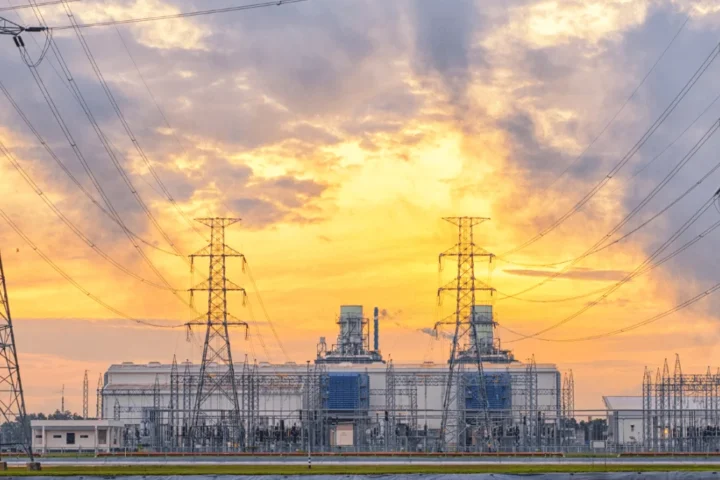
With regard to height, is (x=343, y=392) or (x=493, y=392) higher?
(x=343, y=392)

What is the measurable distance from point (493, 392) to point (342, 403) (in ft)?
47.2

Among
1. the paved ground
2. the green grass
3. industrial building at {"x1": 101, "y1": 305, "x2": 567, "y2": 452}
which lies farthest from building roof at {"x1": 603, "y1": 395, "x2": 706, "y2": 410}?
the green grass

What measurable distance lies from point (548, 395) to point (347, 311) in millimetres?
30370

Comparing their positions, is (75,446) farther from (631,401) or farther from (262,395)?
(631,401)

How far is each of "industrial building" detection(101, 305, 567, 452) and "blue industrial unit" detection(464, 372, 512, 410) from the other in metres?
0.09

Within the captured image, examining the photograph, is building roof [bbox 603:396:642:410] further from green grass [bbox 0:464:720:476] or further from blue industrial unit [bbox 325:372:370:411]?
green grass [bbox 0:464:720:476]

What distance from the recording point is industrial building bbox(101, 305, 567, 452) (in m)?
92.7

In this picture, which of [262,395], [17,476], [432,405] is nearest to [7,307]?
[17,476]

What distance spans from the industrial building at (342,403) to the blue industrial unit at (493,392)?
3.7 inches

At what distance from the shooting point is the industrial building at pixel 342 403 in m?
92.7

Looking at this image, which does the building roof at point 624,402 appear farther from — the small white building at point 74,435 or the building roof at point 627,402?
the small white building at point 74,435

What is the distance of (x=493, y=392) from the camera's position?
10888 cm

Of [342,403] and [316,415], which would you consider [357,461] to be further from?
[342,403]

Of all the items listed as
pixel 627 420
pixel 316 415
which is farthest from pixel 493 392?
pixel 316 415
